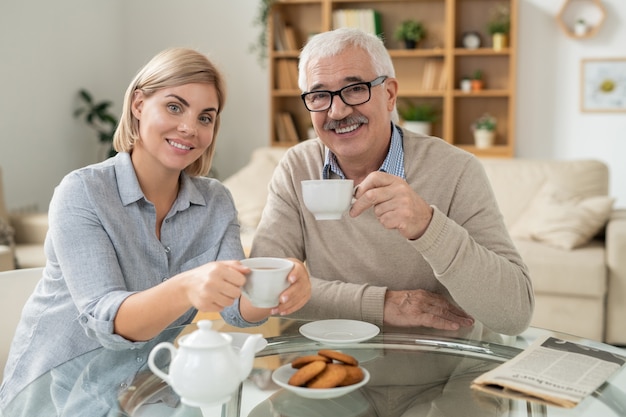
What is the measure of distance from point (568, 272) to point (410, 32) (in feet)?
8.26

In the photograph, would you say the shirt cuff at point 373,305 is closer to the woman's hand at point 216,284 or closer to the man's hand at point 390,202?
the man's hand at point 390,202

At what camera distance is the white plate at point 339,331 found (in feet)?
4.73

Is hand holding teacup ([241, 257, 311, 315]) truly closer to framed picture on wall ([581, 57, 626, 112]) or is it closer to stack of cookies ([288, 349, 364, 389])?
stack of cookies ([288, 349, 364, 389])

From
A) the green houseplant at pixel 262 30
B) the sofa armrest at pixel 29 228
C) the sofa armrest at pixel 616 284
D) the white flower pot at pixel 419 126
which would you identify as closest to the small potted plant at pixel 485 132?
the white flower pot at pixel 419 126

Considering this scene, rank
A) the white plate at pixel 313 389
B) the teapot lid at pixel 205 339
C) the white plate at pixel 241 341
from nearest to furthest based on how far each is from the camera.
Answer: the teapot lid at pixel 205 339, the white plate at pixel 313 389, the white plate at pixel 241 341

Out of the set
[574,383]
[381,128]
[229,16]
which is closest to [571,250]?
[381,128]

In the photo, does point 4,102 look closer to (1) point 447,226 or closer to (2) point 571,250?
(2) point 571,250

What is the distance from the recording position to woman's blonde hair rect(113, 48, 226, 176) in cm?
158

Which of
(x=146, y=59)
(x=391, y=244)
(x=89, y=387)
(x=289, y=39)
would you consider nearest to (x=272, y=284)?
(x=89, y=387)

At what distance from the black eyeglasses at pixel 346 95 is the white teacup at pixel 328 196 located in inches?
19.3

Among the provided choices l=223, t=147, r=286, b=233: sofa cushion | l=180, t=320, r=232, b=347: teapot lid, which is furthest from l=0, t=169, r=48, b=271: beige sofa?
l=180, t=320, r=232, b=347: teapot lid

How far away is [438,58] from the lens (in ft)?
18.3

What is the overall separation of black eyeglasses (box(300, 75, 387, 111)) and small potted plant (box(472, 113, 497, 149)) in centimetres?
372

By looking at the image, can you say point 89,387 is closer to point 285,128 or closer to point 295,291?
point 295,291
